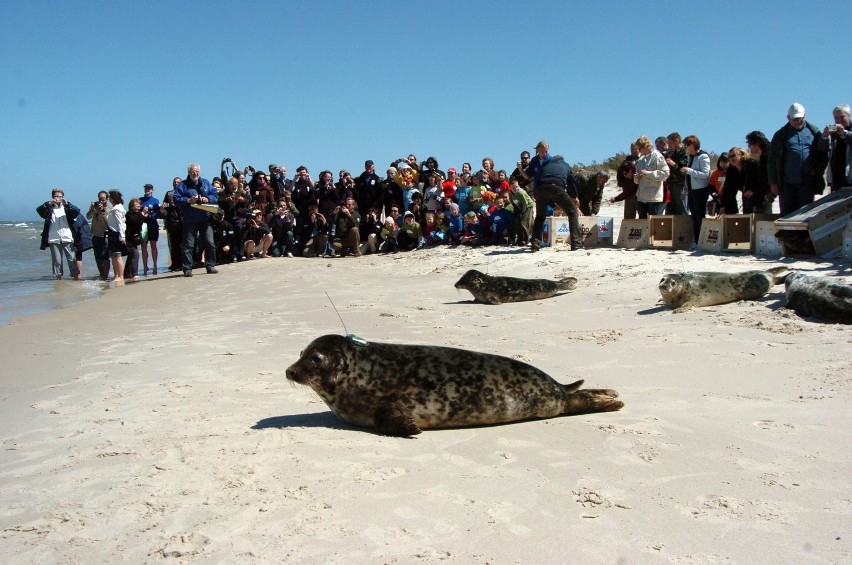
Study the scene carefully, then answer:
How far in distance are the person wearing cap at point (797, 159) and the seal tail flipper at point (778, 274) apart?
78.2 inches

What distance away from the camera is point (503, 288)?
926 cm

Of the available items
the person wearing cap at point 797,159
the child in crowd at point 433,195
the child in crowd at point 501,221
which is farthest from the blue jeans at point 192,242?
the person wearing cap at point 797,159

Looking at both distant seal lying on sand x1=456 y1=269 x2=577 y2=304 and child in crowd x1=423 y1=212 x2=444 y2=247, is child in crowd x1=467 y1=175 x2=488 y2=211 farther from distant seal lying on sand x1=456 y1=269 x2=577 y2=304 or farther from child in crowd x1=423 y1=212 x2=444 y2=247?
distant seal lying on sand x1=456 y1=269 x2=577 y2=304

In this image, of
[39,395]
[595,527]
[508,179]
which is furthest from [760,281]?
[508,179]

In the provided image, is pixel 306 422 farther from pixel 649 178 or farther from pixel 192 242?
pixel 192 242

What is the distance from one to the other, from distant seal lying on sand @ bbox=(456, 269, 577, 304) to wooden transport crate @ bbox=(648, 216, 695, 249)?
2942 millimetres

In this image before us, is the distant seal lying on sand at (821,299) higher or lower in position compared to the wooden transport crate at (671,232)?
lower

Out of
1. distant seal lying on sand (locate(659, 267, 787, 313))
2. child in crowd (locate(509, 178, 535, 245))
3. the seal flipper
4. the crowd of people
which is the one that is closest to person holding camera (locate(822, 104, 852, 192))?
the crowd of people

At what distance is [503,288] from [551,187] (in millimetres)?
3427

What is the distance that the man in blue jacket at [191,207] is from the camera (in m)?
13.4

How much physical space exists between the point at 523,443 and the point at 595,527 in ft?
3.25

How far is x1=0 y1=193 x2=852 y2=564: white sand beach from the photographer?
9.03 feet

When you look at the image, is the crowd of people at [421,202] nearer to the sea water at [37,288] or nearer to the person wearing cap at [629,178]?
the person wearing cap at [629,178]

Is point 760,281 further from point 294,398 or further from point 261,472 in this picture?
point 261,472
